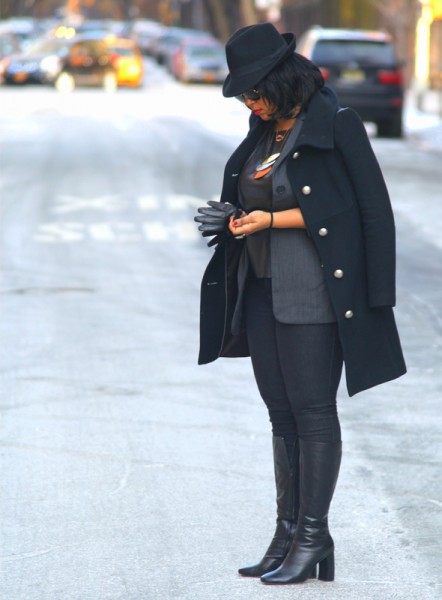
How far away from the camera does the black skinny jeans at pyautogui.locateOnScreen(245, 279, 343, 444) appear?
445 centimetres

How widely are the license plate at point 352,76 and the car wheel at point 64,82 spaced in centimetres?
2077

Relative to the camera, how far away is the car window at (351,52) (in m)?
24.6

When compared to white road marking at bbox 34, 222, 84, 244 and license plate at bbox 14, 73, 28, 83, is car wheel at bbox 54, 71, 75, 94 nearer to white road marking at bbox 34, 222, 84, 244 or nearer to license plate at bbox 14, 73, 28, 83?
license plate at bbox 14, 73, 28, 83

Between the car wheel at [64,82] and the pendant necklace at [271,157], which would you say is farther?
the car wheel at [64,82]

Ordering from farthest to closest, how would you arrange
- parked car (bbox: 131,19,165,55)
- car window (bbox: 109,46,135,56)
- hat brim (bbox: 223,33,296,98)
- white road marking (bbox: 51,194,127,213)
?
parked car (bbox: 131,19,165,55)
car window (bbox: 109,46,135,56)
white road marking (bbox: 51,194,127,213)
hat brim (bbox: 223,33,296,98)

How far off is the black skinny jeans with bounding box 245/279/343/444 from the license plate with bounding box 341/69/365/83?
20.6 metres

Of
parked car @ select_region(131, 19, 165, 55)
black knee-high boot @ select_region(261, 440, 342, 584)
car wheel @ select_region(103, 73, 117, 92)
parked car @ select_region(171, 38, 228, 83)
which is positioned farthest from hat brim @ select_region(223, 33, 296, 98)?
parked car @ select_region(131, 19, 165, 55)

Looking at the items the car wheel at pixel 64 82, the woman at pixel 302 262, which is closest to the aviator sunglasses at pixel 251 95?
the woman at pixel 302 262

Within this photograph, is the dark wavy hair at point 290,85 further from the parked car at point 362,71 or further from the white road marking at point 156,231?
the parked car at point 362,71

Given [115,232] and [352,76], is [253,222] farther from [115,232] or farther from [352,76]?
[352,76]

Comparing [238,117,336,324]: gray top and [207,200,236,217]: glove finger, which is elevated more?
[207,200,236,217]: glove finger

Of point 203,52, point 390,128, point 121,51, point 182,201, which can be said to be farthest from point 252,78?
point 203,52

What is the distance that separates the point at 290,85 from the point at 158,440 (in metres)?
2.56

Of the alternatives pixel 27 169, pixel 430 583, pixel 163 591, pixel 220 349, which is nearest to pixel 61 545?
pixel 163 591
